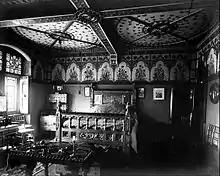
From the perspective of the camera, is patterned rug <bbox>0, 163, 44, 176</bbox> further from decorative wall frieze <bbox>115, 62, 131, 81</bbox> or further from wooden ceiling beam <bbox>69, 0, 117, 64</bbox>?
decorative wall frieze <bbox>115, 62, 131, 81</bbox>

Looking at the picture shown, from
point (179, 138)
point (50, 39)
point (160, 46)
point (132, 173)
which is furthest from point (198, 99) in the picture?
point (50, 39)

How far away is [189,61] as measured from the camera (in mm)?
6758

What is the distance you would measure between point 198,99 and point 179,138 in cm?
135

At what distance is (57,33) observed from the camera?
520 centimetres

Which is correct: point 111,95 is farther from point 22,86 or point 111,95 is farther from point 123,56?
point 22,86

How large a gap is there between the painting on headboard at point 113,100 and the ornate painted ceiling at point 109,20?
6.29 ft

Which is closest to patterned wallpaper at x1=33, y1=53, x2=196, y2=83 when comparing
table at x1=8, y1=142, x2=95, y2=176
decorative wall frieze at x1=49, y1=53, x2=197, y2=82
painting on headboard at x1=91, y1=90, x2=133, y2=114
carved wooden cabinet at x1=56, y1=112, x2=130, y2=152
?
decorative wall frieze at x1=49, y1=53, x2=197, y2=82

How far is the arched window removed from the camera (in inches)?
221

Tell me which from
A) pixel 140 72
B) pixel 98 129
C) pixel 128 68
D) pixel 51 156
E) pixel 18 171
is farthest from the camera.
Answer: pixel 128 68

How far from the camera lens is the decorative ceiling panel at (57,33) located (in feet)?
15.2

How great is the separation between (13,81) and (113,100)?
11.6 feet

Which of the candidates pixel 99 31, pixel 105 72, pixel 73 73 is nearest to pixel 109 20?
pixel 99 31

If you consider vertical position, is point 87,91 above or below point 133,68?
below

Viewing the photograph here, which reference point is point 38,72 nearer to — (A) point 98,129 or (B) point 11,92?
(B) point 11,92
